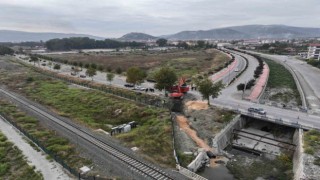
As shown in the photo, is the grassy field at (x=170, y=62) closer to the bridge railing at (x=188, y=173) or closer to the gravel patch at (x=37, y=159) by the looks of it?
the gravel patch at (x=37, y=159)

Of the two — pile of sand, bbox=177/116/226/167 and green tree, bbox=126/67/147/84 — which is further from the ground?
green tree, bbox=126/67/147/84

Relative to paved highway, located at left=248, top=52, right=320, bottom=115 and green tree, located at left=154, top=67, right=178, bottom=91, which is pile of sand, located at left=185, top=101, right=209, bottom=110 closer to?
green tree, located at left=154, top=67, right=178, bottom=91

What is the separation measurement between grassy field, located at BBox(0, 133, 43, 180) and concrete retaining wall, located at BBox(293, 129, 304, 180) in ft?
94.7

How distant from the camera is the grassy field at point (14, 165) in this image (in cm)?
2948

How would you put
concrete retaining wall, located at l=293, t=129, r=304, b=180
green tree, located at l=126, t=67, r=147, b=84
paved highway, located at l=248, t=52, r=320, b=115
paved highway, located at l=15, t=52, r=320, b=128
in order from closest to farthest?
concrete retaining wall, located at l=293, t=129, r=304, b=180 < paved highway, located at l=15, t=52, r=320, b=128 < paved highway, located at l=248, t=52, r=320, b=115 < green tree, located at l=126, t=67, r=147, b=84

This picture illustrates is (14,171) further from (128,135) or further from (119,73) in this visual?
(119,73)

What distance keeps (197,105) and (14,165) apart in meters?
33.1

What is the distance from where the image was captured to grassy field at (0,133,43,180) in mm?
29484

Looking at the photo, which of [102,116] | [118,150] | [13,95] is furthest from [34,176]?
[13,95]

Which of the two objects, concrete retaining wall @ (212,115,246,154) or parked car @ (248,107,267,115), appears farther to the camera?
parked car @ (248,107,267,115)

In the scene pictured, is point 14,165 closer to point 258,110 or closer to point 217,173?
point 217,173

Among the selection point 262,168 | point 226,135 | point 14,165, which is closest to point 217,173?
point 262,168

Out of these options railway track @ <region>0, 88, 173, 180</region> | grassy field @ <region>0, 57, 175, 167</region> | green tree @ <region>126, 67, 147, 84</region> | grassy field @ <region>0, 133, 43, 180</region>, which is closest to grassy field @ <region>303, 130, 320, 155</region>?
grassy field @ <region>0, 57, 175, 167</region>

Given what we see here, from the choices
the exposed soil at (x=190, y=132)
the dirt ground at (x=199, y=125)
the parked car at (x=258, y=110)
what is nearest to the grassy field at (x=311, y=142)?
the parked car at (x=258, y=110)
